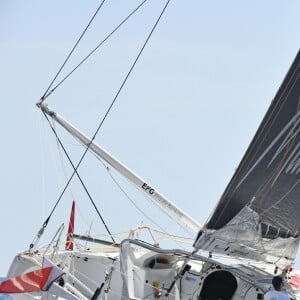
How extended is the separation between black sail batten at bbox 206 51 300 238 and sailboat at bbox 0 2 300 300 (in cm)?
1

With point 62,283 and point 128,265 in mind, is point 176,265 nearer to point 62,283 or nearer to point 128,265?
point 128,265

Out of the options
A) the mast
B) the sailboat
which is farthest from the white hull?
the mast

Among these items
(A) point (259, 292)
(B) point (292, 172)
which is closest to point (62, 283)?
(A) point (259, 292)

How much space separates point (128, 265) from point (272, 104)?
2.86m

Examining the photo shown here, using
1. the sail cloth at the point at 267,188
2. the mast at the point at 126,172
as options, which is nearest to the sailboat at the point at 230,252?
the sail cloth at the point at 267,188

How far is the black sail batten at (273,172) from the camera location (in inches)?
429

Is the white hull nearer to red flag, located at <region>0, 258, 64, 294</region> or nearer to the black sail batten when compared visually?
red flag, located at <region>0, 258, 64, 294</region>

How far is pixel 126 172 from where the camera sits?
605 inches

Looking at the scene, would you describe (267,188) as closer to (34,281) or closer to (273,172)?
(273,172)

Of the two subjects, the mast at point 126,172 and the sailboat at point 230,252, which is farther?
the mast at point 126,172

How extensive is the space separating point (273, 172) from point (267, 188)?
A: 249mm

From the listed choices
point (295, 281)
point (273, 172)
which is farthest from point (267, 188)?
point (295, 281)

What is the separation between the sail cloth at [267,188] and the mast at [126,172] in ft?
10.8

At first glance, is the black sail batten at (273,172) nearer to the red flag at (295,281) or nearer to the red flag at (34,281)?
the red flag at (295,281)
